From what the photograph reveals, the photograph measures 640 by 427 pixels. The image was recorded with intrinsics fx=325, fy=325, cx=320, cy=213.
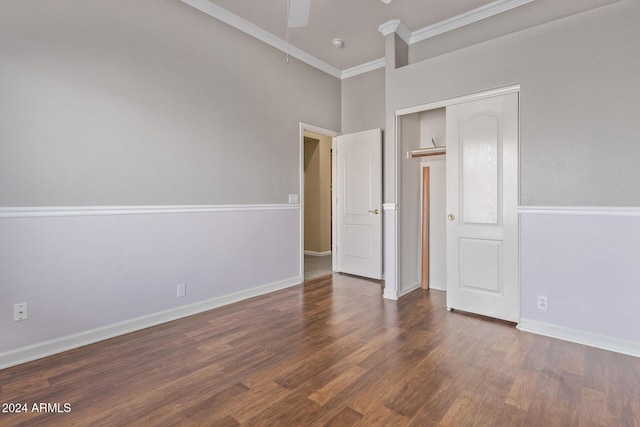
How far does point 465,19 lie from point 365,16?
3.63 feet

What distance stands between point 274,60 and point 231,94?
2.80 ft

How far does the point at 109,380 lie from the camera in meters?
2.05

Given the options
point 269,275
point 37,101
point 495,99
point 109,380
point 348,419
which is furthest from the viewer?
point 269,275

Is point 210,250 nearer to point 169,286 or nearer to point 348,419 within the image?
point 169,286

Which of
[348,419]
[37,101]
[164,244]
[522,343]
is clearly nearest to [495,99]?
[522,343]

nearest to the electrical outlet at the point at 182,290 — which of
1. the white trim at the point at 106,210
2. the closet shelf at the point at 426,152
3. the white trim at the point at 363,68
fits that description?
the white trim at the point at 106,210

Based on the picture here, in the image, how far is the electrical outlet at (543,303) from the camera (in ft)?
8.96

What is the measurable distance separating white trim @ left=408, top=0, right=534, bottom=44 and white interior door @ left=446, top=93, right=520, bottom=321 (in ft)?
3.73

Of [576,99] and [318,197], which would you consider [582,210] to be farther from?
[318,197]

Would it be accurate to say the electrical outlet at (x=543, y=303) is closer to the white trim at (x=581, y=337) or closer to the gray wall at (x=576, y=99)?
the white trim at (x=581, y=337)

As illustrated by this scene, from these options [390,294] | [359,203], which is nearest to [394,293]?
[390,294]

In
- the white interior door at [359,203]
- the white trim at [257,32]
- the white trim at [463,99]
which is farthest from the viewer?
the white interior door at [359,203]

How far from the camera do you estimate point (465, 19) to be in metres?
3.58

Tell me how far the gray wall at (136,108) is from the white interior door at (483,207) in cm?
206
